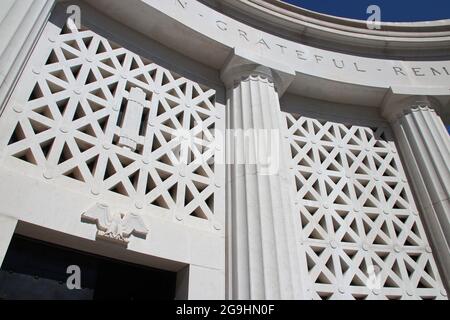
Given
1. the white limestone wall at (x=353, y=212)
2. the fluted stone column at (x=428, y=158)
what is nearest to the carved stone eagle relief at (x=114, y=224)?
the white limestone wall at (x=353, y=212)

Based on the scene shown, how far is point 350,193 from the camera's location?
6676 mm

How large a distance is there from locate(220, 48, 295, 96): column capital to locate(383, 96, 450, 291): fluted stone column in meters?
2.77

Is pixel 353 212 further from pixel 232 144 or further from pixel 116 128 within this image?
pixel 116 128

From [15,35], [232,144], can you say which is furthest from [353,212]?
[15,35]

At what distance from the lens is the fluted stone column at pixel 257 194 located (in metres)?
4.56

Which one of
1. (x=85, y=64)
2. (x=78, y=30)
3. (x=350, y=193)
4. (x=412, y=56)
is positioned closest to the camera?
(x=85, y=64)

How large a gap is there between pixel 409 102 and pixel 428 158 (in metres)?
1.54

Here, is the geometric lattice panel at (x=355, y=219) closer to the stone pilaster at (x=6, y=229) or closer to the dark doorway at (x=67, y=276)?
the dark doorway at (x=67, y=276)

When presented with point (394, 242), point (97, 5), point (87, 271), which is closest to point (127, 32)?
point (97, 5)

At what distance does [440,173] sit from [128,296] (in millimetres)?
5860

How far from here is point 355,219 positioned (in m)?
6.36

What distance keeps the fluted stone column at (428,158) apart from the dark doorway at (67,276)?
469cm

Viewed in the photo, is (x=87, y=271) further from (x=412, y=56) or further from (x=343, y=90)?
(x=412, y=56)

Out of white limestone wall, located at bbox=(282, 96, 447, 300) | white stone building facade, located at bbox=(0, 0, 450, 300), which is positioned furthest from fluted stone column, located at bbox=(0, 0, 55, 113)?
white limestone wall, located at bbox=(282, 96, 447, 300)
